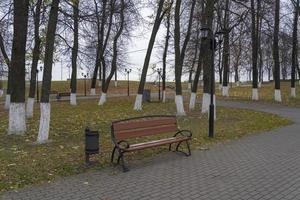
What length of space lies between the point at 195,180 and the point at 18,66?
696 centimetres

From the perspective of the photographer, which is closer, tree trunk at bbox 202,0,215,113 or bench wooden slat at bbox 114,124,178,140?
bench wooden slat at bbox 114,124,178,140

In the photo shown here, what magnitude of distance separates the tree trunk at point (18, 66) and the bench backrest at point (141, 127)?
4.46m

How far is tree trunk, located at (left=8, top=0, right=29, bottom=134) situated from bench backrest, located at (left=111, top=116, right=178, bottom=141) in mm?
4459

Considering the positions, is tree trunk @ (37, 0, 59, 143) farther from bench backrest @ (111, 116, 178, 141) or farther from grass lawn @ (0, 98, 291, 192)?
bench backrest @ (111, 116, 178, 141)

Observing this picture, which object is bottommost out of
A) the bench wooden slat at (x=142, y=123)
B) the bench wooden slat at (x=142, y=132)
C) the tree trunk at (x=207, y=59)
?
the bench wooden slat at (x=142, y=132)

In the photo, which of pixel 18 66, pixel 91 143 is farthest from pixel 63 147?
pixel 18 66

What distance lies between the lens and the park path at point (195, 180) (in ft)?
21.0

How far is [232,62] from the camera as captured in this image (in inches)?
2167

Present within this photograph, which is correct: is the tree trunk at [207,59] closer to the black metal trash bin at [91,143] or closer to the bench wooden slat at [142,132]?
the bench wooden slat at [142,132]

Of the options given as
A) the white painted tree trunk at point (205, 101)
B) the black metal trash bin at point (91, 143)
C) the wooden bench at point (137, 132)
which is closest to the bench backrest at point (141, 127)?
the wooden bench at point (137, 132)

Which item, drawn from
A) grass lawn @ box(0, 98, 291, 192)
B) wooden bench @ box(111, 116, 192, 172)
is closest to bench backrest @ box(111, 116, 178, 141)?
wooden bench @ box(111, 116, 192, 172)

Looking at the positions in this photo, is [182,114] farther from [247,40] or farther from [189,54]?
[189,54]

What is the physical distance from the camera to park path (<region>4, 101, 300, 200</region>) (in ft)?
21.0

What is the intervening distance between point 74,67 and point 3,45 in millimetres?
4858
